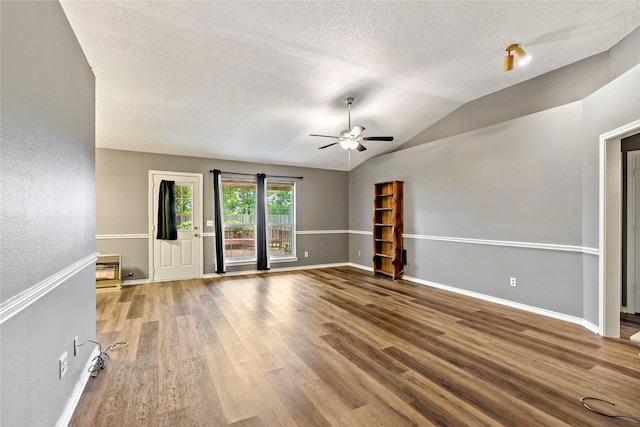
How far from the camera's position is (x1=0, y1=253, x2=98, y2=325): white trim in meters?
1.14

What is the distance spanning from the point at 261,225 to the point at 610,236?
558 centimetres

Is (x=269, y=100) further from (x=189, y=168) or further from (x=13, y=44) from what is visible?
(x=13, y=44)

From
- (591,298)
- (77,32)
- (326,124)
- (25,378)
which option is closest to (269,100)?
(326,124)

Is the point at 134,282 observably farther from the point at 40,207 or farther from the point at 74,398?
the point at 40,207

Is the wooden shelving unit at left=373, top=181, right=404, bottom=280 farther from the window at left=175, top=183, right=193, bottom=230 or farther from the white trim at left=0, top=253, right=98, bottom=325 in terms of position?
the white trim at left=0, top=253, right=98, bottom=325

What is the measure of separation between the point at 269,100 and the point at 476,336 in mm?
3916

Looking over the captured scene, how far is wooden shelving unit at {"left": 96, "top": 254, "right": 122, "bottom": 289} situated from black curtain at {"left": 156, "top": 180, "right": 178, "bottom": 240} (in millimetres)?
796

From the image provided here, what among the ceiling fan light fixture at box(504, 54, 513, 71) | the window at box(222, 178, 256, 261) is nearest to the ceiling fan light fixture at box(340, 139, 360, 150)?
the ceiling fan light fixture at box(504, 54, 513, 71)

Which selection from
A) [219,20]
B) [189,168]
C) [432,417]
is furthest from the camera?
[189,168]

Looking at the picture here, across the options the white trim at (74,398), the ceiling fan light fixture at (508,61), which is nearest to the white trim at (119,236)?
the white trim at (74,398)

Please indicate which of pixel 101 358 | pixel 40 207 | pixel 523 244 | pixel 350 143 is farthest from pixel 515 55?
pixel 101 358

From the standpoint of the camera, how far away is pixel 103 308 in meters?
4.04

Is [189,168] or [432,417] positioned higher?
[189,168]

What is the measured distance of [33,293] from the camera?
1.39 meters
